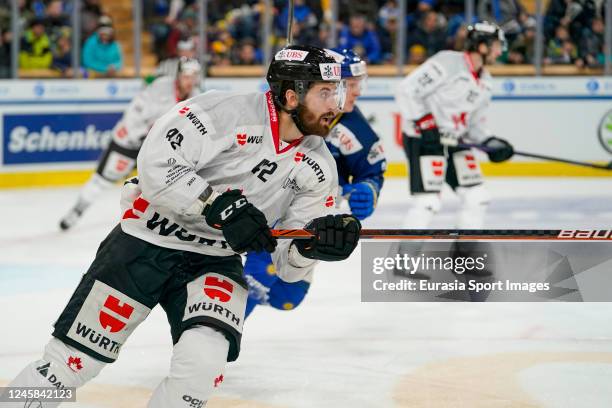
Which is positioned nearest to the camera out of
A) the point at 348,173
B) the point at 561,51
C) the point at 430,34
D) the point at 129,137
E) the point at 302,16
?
the point at 348,173

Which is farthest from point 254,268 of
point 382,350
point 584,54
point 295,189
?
point 584,54

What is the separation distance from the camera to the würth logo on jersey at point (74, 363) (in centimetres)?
299

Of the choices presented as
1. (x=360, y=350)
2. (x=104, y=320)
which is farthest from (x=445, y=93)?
(x=104, y=320)

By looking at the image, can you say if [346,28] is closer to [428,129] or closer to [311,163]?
[428,129]

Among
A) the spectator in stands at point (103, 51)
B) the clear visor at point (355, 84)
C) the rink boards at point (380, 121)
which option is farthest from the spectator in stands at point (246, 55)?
the clear visor at point (355, 84)

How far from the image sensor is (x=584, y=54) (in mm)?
10797

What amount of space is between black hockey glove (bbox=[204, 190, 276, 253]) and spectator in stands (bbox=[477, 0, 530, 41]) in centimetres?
816

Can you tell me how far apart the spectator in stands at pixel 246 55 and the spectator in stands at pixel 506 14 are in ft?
6.74

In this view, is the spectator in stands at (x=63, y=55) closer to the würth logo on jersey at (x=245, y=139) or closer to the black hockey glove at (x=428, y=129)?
the black hockey glove at (x=428, y=129)

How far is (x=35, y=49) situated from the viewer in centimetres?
980

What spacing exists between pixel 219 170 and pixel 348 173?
5.90 ft

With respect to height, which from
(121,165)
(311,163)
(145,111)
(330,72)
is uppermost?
(330,72)

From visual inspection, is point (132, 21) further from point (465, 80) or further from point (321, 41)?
point (465, 80)

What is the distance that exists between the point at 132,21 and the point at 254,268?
21.2 ft
